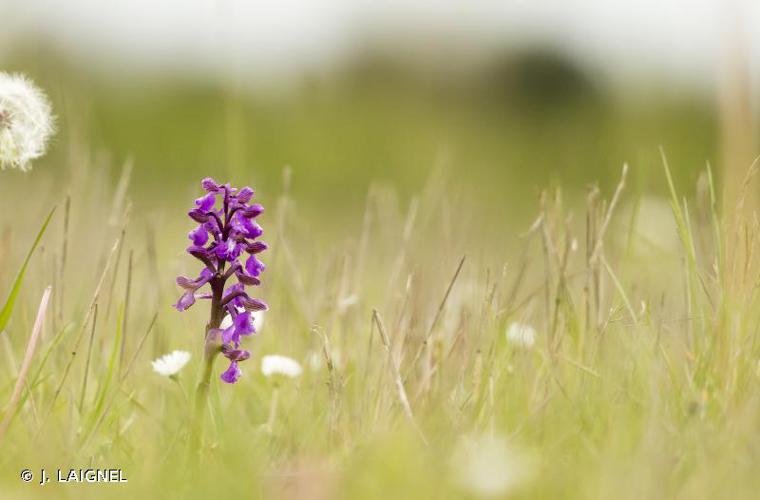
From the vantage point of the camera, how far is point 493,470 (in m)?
1.38

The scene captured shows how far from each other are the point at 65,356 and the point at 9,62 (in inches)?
155

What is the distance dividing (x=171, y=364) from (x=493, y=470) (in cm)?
86

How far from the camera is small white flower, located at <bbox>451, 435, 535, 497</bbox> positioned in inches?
53.7

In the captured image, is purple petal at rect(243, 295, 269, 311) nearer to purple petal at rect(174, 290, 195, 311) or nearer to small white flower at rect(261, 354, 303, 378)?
purple petal at rect(174, 290, 195, 311)

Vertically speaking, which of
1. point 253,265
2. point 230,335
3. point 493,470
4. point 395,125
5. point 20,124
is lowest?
point 493,470

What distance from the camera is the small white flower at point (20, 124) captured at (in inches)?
69.0

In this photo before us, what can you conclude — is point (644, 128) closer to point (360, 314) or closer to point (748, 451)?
point (360, 314)

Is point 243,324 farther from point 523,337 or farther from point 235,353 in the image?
point 523,337

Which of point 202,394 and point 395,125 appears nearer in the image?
point 202,394

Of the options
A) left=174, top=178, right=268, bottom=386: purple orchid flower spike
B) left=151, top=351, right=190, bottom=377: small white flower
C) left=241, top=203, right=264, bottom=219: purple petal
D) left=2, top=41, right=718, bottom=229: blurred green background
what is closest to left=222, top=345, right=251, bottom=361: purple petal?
left=174, top=178, right=268, bottom=386: purple orchid flower spike

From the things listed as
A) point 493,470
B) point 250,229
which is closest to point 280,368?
point 250,229

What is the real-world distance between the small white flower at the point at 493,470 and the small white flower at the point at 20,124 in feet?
2.80

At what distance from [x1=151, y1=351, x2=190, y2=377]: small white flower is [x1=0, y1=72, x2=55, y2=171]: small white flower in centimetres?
45

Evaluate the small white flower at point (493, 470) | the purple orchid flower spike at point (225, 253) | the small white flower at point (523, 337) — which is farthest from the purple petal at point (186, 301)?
the small white flower at point (523, 337)
